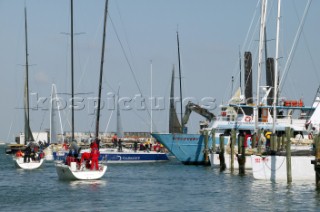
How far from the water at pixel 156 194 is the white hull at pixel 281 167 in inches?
20.5

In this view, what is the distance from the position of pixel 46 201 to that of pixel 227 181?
13.5 metres

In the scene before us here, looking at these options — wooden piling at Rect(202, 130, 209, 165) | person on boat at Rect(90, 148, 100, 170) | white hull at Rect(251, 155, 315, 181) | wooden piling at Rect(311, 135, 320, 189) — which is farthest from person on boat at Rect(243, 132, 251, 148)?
wooden piling at Rect(311, 135, 320, 189)

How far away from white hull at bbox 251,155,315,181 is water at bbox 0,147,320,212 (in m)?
0.52

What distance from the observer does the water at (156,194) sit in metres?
32.2

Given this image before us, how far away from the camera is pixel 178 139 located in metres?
62.3

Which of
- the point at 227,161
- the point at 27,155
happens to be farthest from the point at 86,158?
the point at 27,155

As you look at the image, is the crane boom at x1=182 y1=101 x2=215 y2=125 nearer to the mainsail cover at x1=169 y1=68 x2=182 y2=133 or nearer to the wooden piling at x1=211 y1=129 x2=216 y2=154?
the mainsail cover at x1=169 y1=68 x2=182 y2=133

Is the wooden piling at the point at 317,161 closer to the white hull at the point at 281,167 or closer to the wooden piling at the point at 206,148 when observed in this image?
the white hull at the point at 281,167

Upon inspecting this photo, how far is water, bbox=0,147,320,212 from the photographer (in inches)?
1268

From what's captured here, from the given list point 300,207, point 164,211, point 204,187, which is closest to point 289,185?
→ point 204,187

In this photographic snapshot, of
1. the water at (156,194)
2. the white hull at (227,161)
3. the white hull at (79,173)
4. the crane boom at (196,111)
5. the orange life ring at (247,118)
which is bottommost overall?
the water at (156,194)

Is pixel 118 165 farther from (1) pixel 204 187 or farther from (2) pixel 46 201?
(2) pixel 46 201

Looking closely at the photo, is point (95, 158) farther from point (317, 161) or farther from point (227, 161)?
point (227, 161)

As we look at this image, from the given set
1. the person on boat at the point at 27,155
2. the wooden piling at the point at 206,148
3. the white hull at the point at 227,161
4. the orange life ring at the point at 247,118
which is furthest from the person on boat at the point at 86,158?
the orange life ring at the point at 247,118
